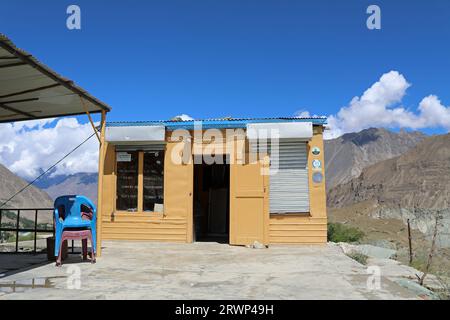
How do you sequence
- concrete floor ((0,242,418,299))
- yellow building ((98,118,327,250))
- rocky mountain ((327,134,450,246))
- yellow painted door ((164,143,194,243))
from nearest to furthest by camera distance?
concrete floor ((0,242,418,299))
yellow building ((98,118,327,250))
yellow painted door ((164,143,194,243))
rocky mountain ((327,134,450,246))

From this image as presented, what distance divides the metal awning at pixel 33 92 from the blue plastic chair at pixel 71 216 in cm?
157

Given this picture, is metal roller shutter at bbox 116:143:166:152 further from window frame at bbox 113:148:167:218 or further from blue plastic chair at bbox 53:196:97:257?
blue plastic chair at bbox 53:196:97:257

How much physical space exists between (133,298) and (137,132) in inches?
239

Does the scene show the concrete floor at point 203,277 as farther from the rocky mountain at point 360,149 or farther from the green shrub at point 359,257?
the rocky mountain at point 360,149

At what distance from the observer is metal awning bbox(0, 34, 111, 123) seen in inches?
210

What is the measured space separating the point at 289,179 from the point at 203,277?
4.49 meters

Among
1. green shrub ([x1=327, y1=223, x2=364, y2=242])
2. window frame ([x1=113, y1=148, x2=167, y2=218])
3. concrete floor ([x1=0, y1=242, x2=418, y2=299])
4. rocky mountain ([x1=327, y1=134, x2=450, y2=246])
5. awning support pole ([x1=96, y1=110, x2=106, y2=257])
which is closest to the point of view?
concrete floor ([x1=0, y1=242, x2=418, y2=299])

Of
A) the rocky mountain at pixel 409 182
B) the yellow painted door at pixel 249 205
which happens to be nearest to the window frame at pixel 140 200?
the yellow painted door at pixel 249 205

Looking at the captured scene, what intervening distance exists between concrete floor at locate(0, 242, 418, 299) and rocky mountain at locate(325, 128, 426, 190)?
308 ft

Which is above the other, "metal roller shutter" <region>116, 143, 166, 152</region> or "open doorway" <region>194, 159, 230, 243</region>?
"metal roller shutter" <region>116, 143, 166, 152</region>

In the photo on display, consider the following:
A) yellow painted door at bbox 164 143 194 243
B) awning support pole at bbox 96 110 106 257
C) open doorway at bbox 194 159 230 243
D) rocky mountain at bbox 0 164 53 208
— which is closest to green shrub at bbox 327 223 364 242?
open doorway at bbox 194 159 230 243

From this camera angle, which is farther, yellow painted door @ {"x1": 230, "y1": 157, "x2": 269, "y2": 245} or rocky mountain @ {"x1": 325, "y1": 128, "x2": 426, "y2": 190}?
rocky mountain @ {"x1": 325, "y1": 128, "x2": 426, "y2": 190}
